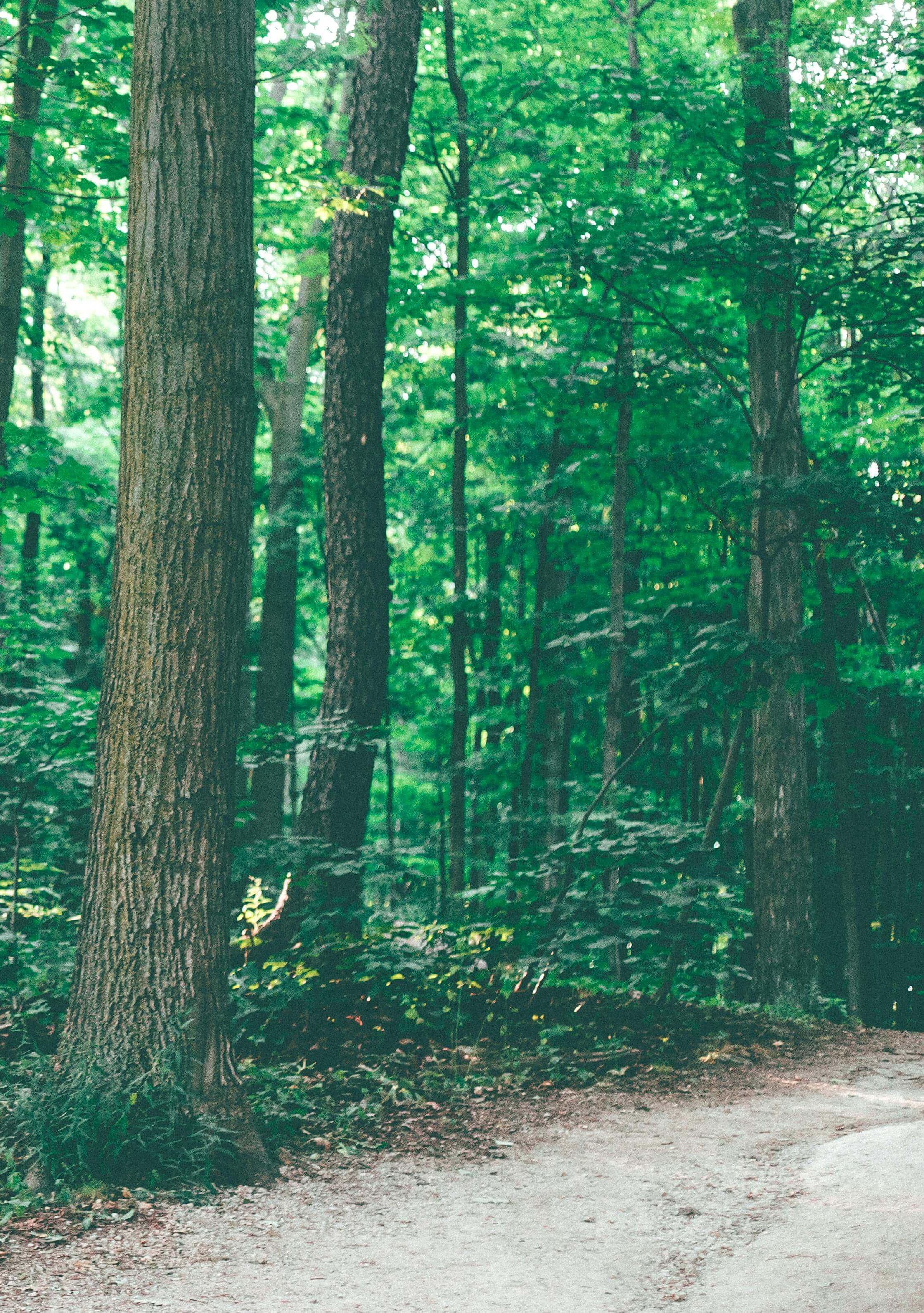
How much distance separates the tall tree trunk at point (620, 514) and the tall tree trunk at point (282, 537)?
6276mm

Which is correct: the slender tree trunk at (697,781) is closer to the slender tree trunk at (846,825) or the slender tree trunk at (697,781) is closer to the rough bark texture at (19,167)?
the slender tree trunk at (846,825)

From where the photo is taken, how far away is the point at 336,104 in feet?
56.6

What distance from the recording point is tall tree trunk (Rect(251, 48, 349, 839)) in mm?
15711

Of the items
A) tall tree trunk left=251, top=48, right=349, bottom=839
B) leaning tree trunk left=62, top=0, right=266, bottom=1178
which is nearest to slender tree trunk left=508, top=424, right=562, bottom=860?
tall tree trunk left=251, top=48, right=349, bottom=839

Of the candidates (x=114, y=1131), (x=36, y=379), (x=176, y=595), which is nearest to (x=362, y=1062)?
(x=114, y=1131)

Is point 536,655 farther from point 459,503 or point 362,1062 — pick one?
point 362,1062

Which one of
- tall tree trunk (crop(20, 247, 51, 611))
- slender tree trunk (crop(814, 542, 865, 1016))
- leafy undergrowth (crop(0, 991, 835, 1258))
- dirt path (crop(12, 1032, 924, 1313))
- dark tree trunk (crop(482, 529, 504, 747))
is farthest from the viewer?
tall tree trunk (crop(20, 247, 51, 611))

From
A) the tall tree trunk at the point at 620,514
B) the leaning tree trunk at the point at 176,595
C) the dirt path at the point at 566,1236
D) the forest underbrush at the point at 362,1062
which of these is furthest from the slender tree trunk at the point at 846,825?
the leaning tree trunk at the point at 176,595

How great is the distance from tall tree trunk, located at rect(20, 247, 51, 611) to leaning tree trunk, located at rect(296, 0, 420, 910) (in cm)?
630

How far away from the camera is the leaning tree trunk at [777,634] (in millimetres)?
8914

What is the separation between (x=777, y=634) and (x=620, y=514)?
215cm

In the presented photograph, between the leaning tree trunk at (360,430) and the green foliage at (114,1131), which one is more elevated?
the leaning tree trunk at (360,430)

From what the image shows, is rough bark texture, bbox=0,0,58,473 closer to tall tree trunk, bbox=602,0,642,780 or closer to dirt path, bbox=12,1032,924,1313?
tall tree trunk, bbox=602,0,642,780

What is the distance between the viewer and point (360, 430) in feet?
29.5
